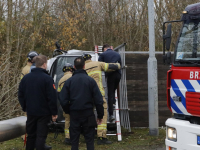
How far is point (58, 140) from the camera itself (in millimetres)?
8508

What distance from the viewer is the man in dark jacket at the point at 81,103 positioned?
5.94m

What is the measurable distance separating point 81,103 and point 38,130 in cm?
96

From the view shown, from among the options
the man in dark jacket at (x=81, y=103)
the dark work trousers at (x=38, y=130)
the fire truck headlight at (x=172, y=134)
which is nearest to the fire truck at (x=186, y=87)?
the fire truck headlight at (x=172, y=134)

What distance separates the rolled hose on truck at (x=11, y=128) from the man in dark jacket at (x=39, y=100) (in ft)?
1.47

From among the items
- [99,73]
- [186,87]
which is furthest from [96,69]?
[186,87]

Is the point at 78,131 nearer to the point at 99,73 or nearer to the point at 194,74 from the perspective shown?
the point at 99,73

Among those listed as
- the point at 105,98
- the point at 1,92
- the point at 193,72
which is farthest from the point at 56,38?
the point at 193,72

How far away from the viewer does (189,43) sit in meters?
5.61

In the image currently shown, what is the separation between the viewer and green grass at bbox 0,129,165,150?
759 centimetres

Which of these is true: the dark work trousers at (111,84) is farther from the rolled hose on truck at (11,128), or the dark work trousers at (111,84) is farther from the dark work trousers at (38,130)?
the dark work trousers at (38,130)

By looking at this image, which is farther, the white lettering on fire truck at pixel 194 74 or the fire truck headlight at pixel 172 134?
the fire truck headlight at pixel 172 134

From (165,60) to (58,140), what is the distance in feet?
12.4

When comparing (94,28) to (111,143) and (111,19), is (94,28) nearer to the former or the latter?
(111,19)

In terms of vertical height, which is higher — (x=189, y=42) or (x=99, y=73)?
(x=189, y=42)
